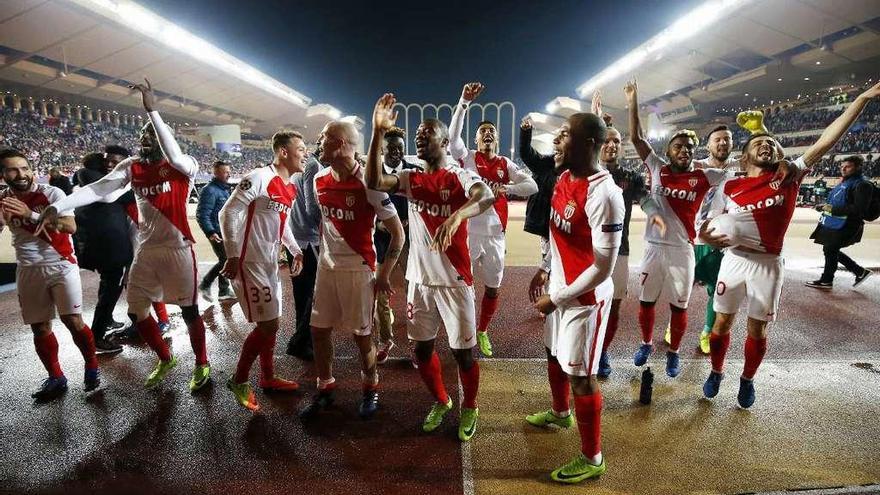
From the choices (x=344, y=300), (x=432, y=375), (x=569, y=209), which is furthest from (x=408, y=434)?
(x=569, y=209)

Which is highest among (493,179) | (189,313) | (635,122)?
(635,122)

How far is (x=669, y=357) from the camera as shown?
4281 mm

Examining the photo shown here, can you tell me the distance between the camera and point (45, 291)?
3.86 m

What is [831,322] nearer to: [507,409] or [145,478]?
[507,409]

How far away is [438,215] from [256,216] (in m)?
1.59

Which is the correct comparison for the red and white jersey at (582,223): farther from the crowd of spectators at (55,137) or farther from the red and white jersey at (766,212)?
the crowd of spectators at (55,137)

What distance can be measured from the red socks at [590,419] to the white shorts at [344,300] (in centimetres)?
167

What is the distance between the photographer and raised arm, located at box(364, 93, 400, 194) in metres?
2.78

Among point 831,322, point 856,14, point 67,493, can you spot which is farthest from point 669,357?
point 856,14

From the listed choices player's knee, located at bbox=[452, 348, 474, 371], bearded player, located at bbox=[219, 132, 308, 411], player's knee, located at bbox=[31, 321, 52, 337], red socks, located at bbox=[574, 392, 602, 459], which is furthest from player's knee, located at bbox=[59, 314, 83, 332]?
red socks, located at bbox=[574, 392, 602, 459]

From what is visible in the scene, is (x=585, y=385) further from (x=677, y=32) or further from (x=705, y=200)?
(x=677, y=32)

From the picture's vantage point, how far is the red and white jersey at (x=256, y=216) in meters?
3.48

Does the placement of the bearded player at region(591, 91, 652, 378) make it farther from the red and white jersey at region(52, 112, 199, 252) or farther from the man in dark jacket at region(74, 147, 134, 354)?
the man in dark jacket at region(74, 147, 134, 354)

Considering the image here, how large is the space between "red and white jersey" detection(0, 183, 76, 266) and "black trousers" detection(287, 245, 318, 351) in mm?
1969
